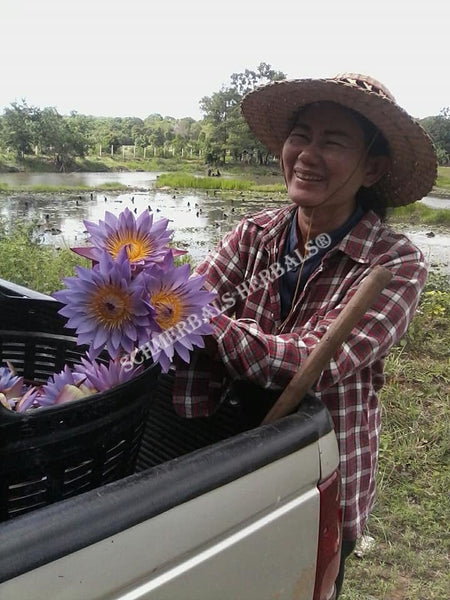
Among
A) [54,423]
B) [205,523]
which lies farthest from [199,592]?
[54,423]

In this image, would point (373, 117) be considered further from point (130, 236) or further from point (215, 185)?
point (215, 185)

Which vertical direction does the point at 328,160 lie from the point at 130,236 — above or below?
above

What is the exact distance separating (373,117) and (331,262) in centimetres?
36

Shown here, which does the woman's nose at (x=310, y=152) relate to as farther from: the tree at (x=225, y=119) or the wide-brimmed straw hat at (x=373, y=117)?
the tree at (x=225, y=119)

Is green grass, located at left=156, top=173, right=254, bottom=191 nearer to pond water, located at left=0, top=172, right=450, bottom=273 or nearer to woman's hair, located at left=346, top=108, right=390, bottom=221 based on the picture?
pond water, located at left=0, top=172, right=450, bottom=273

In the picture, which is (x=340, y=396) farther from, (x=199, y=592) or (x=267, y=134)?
(x=267, y=134)

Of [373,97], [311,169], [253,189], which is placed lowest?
[253,189]

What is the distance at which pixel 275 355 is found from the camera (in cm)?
117

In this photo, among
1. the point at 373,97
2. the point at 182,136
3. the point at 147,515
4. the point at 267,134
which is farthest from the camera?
the point at 182,136

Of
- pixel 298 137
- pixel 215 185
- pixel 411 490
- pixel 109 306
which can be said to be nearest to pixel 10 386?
pixel 109 306

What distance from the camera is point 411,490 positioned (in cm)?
262

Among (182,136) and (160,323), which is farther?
(182,136)

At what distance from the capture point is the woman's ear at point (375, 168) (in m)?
1.52

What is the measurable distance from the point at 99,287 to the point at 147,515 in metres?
0.36
